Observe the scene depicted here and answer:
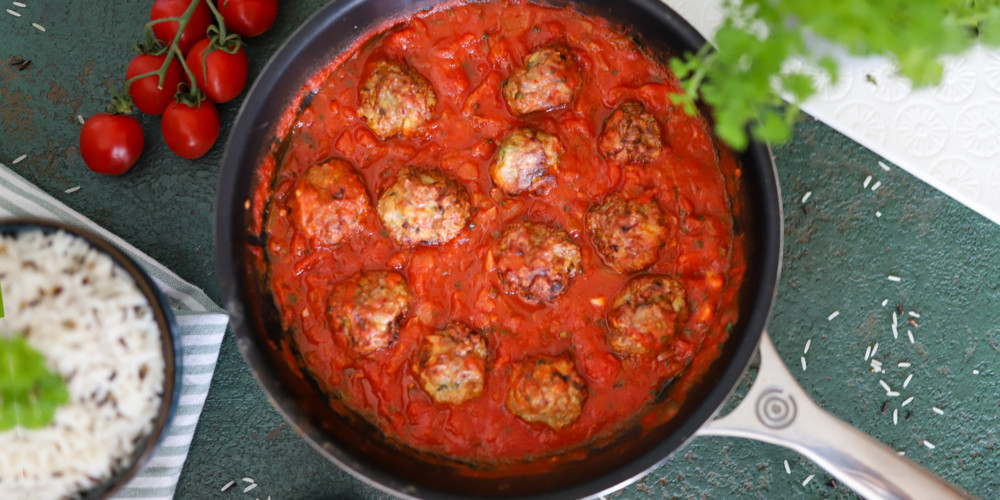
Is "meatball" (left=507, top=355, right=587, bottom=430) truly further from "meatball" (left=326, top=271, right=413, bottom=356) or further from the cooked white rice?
the cooked white rice

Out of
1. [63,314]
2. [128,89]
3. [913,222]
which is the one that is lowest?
[63,314]

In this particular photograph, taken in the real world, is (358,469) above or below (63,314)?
above

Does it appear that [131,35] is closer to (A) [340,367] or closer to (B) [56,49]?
(B) [56,49]

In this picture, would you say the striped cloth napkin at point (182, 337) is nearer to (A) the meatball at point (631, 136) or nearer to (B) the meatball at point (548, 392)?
(B) the meatball at point (548, 392)

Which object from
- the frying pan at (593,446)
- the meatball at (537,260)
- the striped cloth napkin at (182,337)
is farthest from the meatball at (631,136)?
the striped cloth napkin at (182,337)

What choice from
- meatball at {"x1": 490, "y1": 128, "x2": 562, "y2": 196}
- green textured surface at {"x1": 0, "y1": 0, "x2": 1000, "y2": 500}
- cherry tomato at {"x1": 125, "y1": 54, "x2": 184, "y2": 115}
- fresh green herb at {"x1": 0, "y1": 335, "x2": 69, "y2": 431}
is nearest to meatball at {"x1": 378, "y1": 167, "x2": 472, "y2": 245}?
meatball at {"x1": 490, "y1": 128, "x2": 562, "y2": 196}

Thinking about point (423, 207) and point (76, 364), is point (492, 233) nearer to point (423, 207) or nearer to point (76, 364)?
point (423, 207)

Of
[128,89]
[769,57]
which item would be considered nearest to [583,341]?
[769,57]
